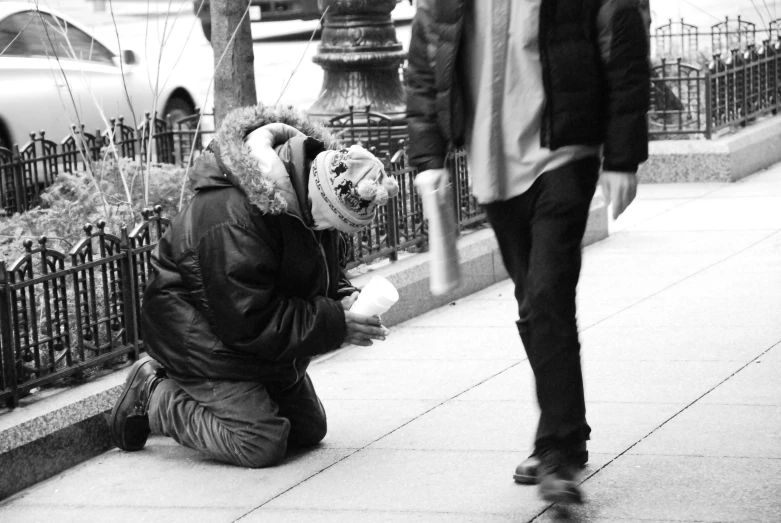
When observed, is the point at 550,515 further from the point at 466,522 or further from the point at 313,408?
the point at 313,408

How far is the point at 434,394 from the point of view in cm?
525

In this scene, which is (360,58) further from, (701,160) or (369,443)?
(369,443)

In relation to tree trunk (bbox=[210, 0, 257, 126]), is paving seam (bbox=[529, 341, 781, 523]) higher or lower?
lower

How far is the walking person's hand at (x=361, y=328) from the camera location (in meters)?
4.46

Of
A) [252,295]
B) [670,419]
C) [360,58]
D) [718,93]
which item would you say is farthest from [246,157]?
[718,93]

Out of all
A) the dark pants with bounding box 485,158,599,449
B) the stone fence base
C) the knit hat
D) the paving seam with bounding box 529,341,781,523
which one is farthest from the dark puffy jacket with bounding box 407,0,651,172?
the stone fence base

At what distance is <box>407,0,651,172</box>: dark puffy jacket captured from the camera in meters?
3.63

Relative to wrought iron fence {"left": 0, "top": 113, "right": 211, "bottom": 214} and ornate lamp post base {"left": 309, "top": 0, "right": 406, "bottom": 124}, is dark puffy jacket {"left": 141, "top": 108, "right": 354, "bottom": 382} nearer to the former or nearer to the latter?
wrought iron fence {"left": 0, "top": 113, "right": 211, "bottom": 214}

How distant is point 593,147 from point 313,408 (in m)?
1.52

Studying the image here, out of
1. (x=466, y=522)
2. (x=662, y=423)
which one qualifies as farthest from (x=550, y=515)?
(x=662, y=423)

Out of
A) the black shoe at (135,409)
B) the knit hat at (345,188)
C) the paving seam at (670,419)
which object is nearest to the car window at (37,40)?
the black shoe at (135,409)

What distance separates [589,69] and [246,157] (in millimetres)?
1311

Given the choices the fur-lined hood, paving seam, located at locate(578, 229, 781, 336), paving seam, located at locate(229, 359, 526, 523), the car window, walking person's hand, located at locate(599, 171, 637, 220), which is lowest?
paving seam, located at locate(229, 359, 526, 523)

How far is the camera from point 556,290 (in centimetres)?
371
